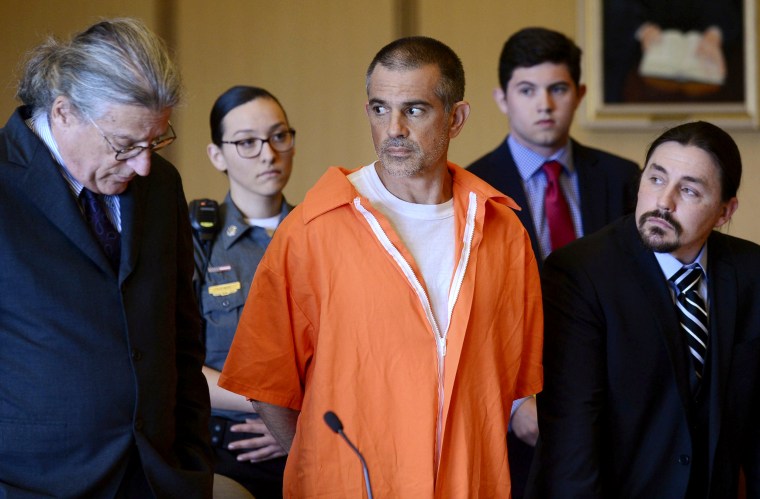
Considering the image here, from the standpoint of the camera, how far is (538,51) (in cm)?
330

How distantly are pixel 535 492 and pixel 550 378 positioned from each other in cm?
27

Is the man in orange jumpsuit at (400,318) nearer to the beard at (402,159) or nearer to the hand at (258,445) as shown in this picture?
the beard at (402,159)

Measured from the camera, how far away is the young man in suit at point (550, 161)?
3209 millimetres

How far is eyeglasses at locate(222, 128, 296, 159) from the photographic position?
298 cm

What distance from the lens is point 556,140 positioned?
3271 mm

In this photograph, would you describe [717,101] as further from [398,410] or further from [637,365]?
[398,410]

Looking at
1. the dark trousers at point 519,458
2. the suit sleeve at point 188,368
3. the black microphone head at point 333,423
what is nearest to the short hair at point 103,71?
the suit sleeve at point 188,368

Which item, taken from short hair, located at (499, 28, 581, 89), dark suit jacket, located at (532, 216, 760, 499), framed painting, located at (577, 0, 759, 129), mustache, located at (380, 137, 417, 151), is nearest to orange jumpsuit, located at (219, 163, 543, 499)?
mustache, located at (380, 137, 417, 151)

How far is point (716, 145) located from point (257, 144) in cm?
126

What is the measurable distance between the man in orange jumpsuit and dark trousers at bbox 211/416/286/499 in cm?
49

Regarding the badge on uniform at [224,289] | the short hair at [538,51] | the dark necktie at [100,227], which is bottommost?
the badge on uniform at [224,289]

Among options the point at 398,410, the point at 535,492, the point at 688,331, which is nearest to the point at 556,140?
the point at 688,331

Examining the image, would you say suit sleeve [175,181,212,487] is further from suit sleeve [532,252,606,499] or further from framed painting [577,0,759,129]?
framed painting [577,0,759,129]

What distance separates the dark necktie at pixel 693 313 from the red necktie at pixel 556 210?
61 cm
